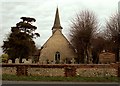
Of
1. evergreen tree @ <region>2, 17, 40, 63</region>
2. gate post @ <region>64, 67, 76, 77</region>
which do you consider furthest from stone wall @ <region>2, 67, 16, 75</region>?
evergreen tree @ <region>2, 17, 40, 63</region>

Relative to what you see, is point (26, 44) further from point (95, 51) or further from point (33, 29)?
point (95, 51)

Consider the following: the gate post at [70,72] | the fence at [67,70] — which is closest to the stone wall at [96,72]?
the fence at [67,70]

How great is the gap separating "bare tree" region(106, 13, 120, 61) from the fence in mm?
21879

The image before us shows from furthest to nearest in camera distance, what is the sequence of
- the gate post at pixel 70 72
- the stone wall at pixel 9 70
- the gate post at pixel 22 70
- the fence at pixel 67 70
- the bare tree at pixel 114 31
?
1. the bare tree at pixel 114 31
2. the stone wall at pixel 9 70
3. the gate post at pixel 22 70
4. the fence at pixel 67 70
5. the gate post at pixel 70 72

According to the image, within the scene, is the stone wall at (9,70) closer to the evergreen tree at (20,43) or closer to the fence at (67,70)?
the fence at (67,70)

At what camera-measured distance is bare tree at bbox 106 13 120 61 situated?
4759cm

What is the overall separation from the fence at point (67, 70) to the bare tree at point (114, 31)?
21.9 metres

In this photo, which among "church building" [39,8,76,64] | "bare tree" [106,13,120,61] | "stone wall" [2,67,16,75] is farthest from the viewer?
"church building" [39,8,76,64]

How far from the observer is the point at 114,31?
159 feet

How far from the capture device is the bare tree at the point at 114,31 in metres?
47.6

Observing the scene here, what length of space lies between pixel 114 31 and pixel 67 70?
1029 inches

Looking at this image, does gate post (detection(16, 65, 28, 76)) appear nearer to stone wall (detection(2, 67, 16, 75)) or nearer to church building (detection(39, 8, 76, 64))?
stone wall (detection(2, 67, 16, 75))

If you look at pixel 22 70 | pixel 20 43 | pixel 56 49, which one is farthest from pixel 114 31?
pixel 22 70

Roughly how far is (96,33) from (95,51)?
591cm
